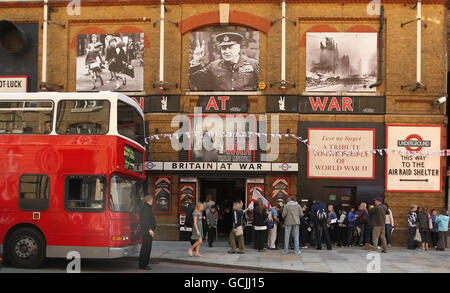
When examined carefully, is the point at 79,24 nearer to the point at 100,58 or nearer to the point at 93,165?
the point at 100,58

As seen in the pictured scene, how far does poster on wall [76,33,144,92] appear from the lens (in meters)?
20.4

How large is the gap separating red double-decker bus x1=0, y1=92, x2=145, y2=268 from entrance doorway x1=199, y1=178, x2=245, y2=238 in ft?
25.3

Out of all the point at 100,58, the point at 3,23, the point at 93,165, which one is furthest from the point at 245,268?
the point at 3,23

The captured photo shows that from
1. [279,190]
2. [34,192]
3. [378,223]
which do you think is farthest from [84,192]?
[378,223]

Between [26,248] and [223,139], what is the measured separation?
877cm

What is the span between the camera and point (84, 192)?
12.9 metres

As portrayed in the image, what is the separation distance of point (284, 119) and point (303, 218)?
379 centimetres

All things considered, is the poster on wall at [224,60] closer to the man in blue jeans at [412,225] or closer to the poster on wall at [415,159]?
the poster on wall at [415,159]

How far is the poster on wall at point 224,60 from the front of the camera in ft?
65.9

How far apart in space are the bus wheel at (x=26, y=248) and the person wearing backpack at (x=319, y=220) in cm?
879

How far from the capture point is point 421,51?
19.5 meters

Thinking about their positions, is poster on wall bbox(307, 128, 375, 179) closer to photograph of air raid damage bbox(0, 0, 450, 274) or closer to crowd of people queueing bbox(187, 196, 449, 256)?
photograph of air raid damage bbox(0, 0, 450, 274)

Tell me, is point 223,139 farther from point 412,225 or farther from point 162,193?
point 412,225

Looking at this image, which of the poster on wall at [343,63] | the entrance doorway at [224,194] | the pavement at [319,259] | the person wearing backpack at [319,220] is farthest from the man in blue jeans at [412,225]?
the entrance doorway at [224,194]
